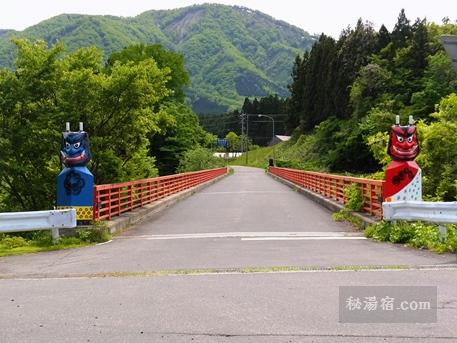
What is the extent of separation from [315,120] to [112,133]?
69.9m

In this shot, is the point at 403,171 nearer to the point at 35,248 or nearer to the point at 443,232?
the point at 443,232

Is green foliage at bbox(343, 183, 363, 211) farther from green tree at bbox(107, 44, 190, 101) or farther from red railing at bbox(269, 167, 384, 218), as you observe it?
green tree at bbox(107, 44, 190, 101)

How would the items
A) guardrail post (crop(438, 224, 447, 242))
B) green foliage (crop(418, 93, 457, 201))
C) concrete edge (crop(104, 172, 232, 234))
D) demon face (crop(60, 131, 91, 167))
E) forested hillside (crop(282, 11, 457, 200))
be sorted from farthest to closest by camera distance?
forested hillside (crop(282, 11, 457, 200)), green foliage (crop(418, 93, 457, 201)), concrete edge (crop(104, 172, 232, 234)), demon face (crop(60, 131, 91, 167)), guardrail post (crop(438, 224, 447, 242))

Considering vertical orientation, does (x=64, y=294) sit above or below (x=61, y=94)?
below

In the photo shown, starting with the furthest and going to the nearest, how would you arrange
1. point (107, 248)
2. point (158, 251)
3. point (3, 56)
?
point (3, 56)
point (107, 248)
point (158, 251)

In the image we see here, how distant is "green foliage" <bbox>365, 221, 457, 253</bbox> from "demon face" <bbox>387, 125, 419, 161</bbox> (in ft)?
5.79

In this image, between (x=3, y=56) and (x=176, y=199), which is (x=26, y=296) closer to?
(x=176, y=199)

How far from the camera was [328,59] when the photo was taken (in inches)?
3182

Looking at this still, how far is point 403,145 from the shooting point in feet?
42.2

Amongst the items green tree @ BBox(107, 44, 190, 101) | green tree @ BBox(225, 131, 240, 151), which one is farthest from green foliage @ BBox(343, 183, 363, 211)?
green tree @ BBox(225, 131, 240, 151)

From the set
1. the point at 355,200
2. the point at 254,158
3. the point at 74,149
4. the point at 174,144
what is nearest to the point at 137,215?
the point at 74,149

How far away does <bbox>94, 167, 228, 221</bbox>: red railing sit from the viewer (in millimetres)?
13760

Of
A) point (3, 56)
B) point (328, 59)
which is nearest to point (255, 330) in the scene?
point (328, 59)

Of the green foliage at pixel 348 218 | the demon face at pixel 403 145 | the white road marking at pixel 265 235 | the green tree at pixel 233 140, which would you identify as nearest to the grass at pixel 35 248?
the white road marking at pixel 265 235
